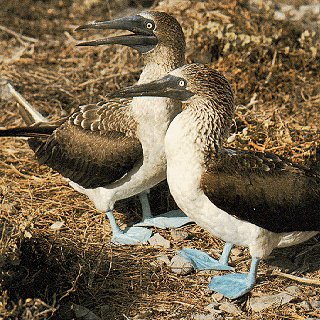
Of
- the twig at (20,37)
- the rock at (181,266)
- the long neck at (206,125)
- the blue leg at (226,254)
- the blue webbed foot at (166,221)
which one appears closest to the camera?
the long neck at (206,125)

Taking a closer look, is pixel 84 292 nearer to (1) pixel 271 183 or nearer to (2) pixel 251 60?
(1) pixel 271 183

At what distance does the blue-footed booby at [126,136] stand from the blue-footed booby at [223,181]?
581mm

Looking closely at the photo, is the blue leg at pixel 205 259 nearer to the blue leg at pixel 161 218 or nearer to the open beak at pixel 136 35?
the blue leg at pixel 161 218

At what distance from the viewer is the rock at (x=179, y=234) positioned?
604cm

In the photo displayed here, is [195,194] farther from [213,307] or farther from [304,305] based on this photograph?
[304,305]

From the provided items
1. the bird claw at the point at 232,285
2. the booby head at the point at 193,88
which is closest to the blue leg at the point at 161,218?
the bird claw at the point at 232,285

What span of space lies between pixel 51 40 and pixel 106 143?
14.7 feet

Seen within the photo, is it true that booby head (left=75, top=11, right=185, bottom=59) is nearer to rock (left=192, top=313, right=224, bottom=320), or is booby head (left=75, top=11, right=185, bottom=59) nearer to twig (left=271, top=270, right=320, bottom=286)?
twig (left=271, top=270, right=320, bottom=286)

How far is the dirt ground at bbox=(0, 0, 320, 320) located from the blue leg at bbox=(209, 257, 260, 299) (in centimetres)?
9

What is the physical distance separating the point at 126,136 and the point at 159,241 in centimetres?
94

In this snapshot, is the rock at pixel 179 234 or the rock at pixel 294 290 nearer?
the rock at pixel 294 290

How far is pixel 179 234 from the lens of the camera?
19.9ft

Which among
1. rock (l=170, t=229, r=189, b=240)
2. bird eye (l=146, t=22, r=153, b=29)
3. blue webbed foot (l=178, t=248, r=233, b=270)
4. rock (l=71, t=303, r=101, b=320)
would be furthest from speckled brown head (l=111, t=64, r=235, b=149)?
rock (l=71, t=303, r=101, b=320)

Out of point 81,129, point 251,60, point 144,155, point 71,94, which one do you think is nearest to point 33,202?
point 81,129
